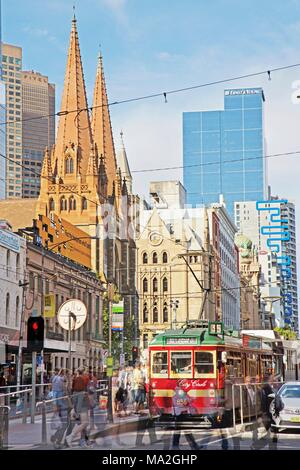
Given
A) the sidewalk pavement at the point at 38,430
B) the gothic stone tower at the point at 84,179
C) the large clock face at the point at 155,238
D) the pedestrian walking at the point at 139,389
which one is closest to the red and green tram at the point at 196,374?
the sidewalk pavement at the point at 38,430

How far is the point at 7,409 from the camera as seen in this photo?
20.7 metres

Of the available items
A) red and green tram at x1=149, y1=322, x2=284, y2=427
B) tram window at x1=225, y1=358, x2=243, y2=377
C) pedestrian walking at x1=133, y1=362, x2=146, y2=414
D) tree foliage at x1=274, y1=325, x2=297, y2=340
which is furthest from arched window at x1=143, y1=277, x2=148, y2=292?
red and green tram at x1=149, y1=322, x2=284, y2=427

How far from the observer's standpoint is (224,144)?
88.1 metres

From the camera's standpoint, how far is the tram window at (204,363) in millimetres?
27438

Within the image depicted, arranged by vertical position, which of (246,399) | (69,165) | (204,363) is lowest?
(246,399)

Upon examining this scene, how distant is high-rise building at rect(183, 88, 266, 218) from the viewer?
4653 cm

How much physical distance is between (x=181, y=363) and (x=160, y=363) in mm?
662

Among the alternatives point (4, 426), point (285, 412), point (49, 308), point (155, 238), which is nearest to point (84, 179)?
point (155, 238)

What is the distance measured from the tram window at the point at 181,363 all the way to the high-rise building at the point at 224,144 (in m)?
7.91

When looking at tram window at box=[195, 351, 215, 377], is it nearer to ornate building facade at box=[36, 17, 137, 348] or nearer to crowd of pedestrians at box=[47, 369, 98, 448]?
crowd of pedestrians at box=[47, 369, 98, 448]

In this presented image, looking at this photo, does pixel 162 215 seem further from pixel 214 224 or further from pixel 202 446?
pixel 202 446

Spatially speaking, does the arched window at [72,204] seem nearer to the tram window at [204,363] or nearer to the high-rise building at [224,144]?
the high-rise building at [224,144]

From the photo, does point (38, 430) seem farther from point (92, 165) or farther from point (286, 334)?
point (286, 334)
